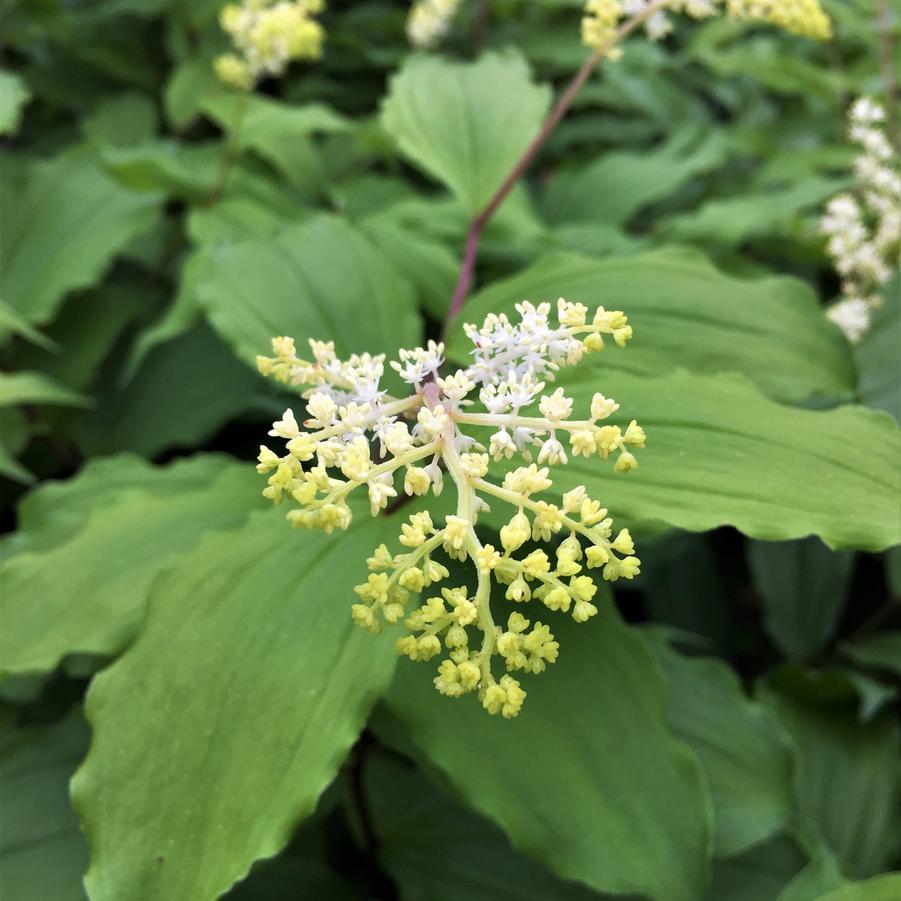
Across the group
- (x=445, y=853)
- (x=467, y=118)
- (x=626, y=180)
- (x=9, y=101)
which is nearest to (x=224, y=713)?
(x=445, y=853)

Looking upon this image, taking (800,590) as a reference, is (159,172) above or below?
above

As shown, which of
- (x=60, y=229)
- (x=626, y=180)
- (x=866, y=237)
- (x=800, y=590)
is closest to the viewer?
(x=866, y=237)

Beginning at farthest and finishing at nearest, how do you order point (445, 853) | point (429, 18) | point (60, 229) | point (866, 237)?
point (429, 18)
point (60, 229)
point (866, 237)
point (445, 853)

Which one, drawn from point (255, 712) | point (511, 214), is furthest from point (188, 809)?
point (511, 214)

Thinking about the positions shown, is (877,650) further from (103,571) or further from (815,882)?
(103,571)

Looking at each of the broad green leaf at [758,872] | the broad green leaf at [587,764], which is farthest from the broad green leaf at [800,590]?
the broad green leaf at [587,764]

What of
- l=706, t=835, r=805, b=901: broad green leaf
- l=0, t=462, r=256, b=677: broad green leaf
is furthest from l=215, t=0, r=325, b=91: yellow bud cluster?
l=706, t=835, r=805, b=901: broad green leaf

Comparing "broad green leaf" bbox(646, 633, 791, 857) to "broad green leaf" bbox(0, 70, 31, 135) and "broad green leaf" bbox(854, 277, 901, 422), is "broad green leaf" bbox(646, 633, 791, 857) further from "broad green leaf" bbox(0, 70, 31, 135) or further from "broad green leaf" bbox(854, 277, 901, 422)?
"broad green leaf" bbox(0, 70, 31, 135)

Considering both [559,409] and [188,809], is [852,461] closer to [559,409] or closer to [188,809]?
[559,409]
